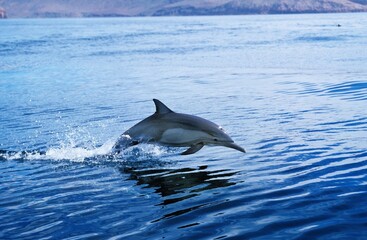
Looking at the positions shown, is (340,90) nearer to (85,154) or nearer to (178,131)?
(85,154)

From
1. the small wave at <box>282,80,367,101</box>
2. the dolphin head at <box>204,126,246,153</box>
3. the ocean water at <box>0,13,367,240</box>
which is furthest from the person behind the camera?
the small wave at <box>282,80,367,101</box>

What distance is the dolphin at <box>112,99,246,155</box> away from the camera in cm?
1248

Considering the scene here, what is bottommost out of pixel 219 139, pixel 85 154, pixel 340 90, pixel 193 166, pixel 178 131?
pixel 340 90

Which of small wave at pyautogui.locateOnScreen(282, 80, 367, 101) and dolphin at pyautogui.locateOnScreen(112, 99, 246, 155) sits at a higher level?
dolphin at pyautogui.locateOnScreen(112, 99, 246, 155)

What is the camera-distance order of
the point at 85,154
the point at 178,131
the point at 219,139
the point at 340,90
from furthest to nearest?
the point at 340,90, the point at 85,154, the point at 178,131, the point at 219,139

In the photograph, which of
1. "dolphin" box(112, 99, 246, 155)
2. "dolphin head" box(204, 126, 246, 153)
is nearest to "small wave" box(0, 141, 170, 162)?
"dolphin" box(112, 99, 246, 155)

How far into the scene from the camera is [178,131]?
12586mm

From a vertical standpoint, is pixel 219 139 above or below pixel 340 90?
above

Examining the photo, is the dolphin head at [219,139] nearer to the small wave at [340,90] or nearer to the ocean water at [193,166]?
the ocean water at [193,166]

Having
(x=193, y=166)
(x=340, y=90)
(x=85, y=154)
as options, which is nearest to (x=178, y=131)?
(x=193, y=166)

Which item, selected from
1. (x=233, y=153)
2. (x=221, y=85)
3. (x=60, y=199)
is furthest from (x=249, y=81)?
(x=60, y=199)

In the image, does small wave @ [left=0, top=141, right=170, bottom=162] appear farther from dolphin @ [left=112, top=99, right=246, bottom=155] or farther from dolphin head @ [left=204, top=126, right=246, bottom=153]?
dolphin head @ [left=204, top=126, right=246, bottom=153]

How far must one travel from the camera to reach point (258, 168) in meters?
12.0

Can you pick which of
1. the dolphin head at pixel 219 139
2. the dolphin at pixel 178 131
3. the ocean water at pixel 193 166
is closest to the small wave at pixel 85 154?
the ocean water at pixel 193 166
